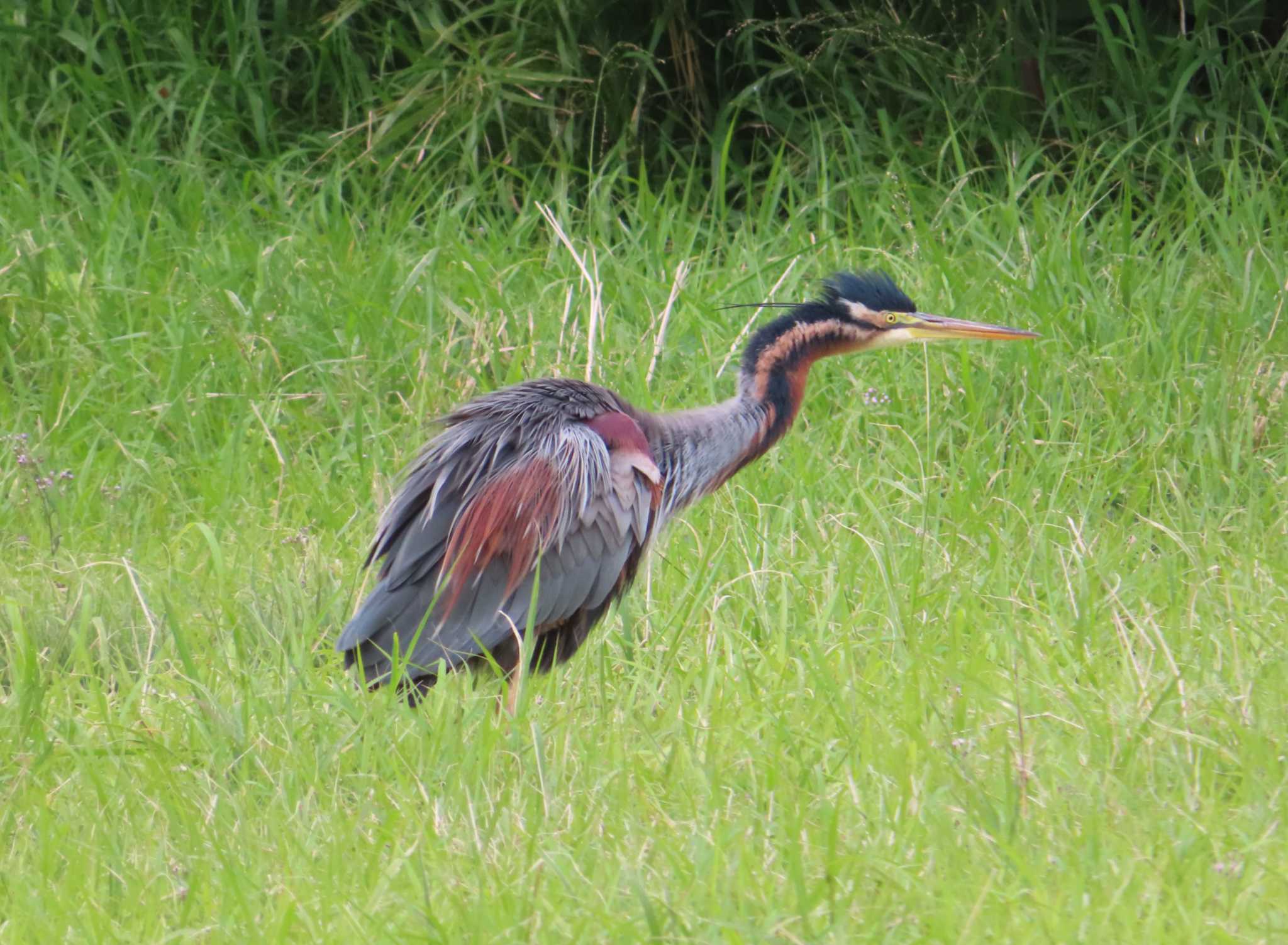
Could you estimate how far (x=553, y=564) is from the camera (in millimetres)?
3963

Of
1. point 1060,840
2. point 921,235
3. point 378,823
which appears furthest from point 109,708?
point 921,235

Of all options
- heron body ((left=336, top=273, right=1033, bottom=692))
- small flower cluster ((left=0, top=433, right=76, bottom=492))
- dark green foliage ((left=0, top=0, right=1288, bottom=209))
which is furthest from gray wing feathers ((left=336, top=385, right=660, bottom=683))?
dark green foliage ((left=0, top=0, right=1288, bottom=209))

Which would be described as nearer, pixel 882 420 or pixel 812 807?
pixel 812 807

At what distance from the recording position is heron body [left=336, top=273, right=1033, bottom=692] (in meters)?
3.84

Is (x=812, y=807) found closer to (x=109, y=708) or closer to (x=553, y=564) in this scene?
(x=553, y=564)

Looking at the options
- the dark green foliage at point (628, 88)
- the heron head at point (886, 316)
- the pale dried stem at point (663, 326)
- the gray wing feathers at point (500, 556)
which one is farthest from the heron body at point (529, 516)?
the dark green foliage at point (628, 88)

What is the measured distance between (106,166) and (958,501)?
3718 millimetres

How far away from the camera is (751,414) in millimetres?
4336

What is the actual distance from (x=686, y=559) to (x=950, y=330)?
902mm

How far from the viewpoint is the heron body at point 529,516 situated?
12.6 ft

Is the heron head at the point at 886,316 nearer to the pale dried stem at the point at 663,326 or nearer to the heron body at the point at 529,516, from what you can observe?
the heron body at the point at 529,516

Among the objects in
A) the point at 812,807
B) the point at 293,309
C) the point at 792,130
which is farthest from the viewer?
the point at 792,130

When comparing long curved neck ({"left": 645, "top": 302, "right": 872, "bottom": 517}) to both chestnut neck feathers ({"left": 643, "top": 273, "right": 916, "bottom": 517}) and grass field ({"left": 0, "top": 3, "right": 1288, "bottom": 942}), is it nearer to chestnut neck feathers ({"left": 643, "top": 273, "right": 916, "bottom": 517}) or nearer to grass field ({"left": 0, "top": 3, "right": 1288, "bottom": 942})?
chestnut neck feathers ({"left": 643, "top": 273, "right": 916, "bottom": 517})

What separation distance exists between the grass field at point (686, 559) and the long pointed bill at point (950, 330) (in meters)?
0.38
